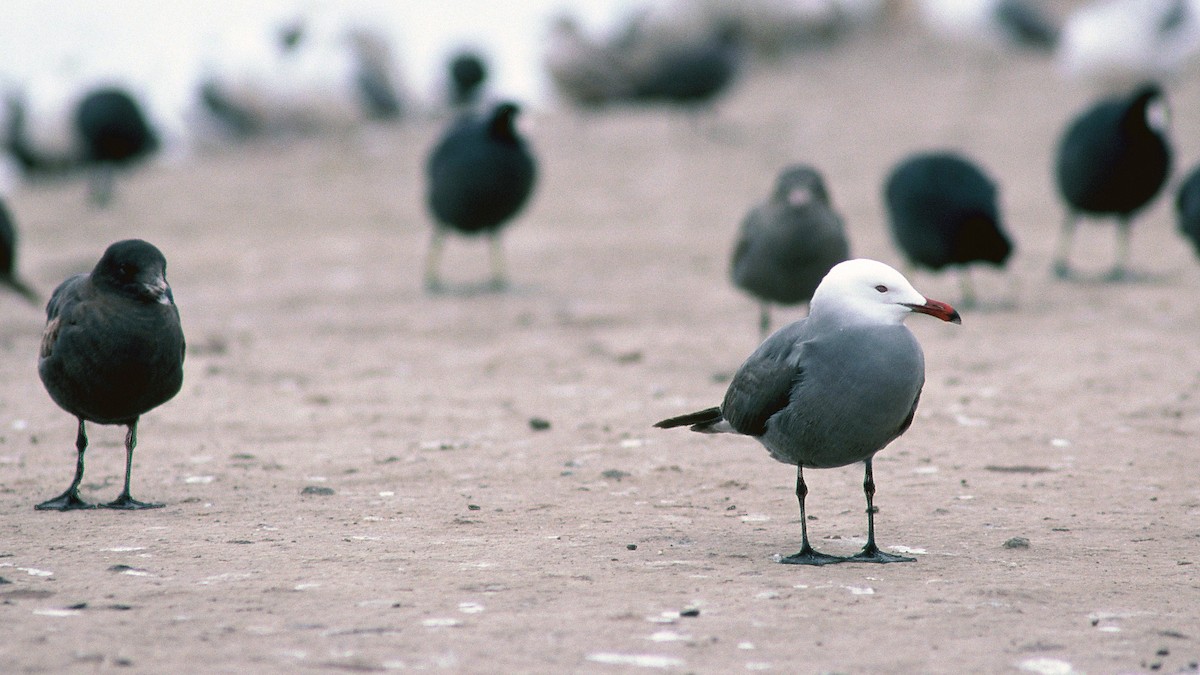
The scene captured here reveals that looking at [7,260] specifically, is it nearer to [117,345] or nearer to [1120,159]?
[117,345]

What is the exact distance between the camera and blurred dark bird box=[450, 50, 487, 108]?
59.0ft

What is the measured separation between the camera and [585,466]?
5855mm

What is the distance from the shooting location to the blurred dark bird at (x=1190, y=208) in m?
10.0

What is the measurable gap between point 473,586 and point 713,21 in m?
16.8

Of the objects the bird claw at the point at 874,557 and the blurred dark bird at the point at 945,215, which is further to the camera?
the blurred dark bird at the point at 945,215

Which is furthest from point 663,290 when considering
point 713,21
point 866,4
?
point 866,4

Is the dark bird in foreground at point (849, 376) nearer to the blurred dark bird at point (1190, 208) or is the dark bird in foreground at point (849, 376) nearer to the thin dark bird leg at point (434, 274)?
the blurred dark bird at point (1190, 208)

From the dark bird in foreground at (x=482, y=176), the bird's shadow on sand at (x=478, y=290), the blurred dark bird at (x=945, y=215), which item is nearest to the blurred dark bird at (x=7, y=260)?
the bird's shadow on sand at (x=478, y=290)

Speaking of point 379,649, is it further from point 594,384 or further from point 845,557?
point 594,384

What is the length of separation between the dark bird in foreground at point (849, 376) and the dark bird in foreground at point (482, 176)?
287 inches

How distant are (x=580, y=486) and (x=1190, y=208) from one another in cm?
644

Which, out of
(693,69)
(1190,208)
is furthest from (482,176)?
(693,69)

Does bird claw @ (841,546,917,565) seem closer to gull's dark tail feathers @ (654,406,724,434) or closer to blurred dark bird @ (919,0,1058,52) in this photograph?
gull's dark tail feathers @ (654,406,724,434)

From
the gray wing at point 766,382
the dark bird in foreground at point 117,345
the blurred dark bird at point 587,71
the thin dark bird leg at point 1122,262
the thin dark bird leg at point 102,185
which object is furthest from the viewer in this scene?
the blurred dark bird at point 587,71
